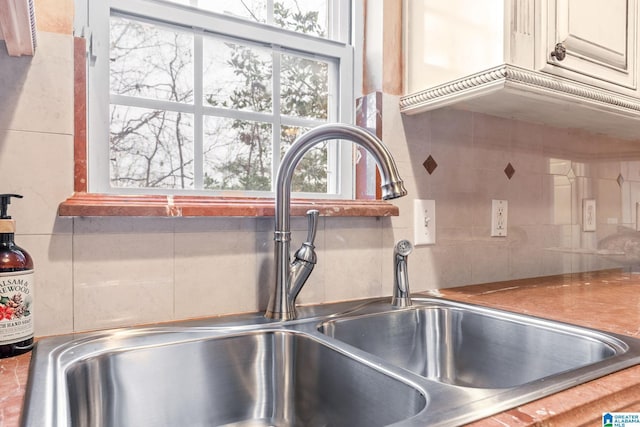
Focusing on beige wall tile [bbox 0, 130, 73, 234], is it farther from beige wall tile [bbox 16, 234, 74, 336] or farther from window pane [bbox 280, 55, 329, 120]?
Answer: window pane [bbox 280, 55, 329, 120]

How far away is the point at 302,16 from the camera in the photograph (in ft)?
4.07

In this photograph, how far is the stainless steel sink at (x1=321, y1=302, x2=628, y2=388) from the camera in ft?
2.90

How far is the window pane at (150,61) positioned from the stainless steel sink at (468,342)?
2.21ft

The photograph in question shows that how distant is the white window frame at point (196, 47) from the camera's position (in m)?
0.95

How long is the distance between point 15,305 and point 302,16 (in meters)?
1.00

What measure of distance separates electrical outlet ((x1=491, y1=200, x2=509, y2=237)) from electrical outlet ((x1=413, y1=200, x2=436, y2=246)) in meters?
0.27

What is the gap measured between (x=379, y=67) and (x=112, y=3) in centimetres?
68

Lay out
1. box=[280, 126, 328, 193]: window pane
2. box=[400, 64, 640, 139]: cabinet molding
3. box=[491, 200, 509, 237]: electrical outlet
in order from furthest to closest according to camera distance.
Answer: box=[491, 200, 509, 237]: electrical outlet < box=[280, 126, 328, 193]: window pane < box=[400, 64, 640, 139]: cabinet molding

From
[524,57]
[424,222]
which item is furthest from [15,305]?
[524,57]

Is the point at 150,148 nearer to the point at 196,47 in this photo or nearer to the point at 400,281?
the point at 196,47

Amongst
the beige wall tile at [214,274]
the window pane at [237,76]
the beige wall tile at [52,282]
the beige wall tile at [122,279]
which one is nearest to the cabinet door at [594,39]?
the window pane at [237,76]

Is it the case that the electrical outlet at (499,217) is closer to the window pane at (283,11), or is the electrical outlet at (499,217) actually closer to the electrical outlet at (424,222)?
the electrical outlet at (424,222)

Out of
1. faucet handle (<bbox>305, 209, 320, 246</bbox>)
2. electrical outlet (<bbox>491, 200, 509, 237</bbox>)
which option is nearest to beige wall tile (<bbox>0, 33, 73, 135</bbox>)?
faucet handle (<bbox>305, 209, 320, 246</bbox>)

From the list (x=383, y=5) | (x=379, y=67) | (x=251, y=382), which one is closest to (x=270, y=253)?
(x=251, y=382)
